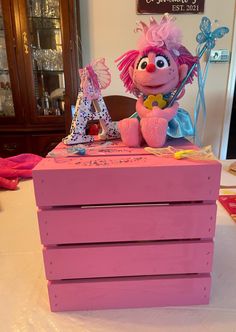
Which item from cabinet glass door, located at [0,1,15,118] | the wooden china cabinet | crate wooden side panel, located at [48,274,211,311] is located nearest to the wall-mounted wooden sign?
the wooden china cabinet

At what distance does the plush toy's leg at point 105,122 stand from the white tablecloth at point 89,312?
12.8 inches

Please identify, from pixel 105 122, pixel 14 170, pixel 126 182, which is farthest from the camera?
pixel 14 170

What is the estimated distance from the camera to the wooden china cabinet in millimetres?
1485

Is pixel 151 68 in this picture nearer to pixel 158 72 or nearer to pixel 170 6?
pixel 158 72

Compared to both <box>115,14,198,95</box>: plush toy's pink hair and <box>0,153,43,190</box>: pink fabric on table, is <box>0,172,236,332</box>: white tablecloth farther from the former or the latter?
<box>115,14,198,95</box>: plush toy's pink hair

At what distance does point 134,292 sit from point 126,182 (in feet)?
0.71

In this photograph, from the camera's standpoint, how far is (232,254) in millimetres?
574

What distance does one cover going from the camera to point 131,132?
53 centimetres

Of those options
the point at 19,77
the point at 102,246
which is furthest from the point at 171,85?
the point at 19,77

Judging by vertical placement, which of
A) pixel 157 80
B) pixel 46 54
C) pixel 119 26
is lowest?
pixel 157 80

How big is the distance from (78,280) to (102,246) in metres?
0.09

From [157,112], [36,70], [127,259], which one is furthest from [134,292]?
[36,70]

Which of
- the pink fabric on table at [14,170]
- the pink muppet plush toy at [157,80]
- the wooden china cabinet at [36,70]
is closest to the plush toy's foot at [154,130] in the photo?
the pink muppet plush toy at [157,80]

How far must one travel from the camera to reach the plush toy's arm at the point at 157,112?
506 millimetres
